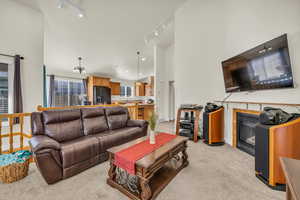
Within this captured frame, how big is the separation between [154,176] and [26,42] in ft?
13.5

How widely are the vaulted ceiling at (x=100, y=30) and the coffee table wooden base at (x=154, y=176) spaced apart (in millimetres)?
3774

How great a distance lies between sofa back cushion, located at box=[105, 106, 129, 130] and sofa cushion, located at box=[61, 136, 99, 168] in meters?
0.82

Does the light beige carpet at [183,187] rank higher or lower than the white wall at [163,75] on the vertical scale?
lower

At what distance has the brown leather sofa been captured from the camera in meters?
1.63

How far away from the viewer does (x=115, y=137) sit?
94.5 inches

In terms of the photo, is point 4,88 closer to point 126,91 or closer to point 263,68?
point 263,68

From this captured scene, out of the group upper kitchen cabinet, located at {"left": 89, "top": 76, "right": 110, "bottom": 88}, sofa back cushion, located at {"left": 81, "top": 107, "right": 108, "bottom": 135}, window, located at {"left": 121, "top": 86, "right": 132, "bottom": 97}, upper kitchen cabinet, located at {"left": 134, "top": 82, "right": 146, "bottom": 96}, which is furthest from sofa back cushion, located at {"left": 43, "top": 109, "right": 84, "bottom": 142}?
window, located at {"left": 121, "top": 86, "right": 132, "bottom": 97}

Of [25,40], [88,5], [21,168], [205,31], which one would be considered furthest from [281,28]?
[25,40]

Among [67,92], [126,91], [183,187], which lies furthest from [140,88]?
[183,187]

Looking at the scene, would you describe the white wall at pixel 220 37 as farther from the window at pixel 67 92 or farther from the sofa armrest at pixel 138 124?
the window at pixel 67 92

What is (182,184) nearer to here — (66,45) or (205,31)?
(205,31)

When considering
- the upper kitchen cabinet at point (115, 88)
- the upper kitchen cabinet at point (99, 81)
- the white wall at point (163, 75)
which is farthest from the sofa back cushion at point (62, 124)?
the upper kitchen cabinet at point (115, 88)

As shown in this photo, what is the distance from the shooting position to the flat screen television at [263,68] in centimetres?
173

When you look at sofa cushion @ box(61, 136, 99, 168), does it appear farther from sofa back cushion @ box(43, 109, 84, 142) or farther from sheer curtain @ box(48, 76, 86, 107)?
sheer curtain @ box(48, 76, 86, 107)
